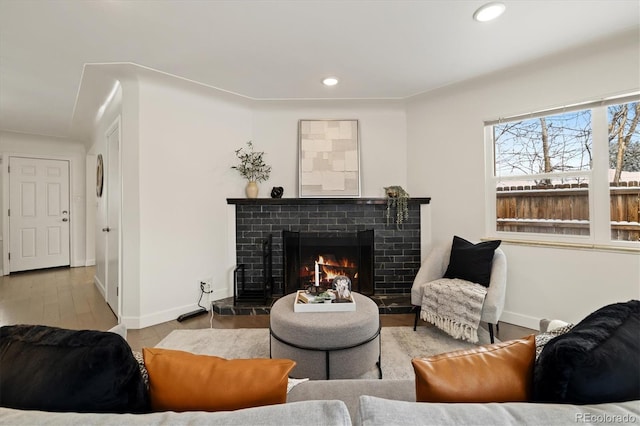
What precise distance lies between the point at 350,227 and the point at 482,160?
5.29ft

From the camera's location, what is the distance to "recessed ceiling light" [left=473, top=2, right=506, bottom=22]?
1.80 metres

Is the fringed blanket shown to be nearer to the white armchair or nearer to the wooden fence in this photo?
the white armchair

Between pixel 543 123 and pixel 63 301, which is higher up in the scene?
pixel 543 123

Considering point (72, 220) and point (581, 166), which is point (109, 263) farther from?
point (581, 166)

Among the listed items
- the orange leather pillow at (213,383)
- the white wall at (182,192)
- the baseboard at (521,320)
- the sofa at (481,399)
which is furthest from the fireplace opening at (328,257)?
the orange leather pillow at (213,383)

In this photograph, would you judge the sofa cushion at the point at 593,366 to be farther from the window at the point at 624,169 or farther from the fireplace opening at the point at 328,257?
Answer: the fireplace opening at the point at 328,257

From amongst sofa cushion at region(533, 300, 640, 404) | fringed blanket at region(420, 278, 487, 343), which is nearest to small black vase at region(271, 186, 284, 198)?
fringed blanket at region(420, 278, 487, 343)

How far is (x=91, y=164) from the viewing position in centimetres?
544

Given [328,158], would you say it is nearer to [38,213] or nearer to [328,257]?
[328,257]

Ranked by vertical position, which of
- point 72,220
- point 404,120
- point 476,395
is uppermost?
point 404,120

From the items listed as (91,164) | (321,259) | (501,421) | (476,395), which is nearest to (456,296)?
(321,259)

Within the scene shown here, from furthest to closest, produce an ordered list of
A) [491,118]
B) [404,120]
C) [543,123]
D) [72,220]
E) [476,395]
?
1. [72,220]
2. [404,120]
3. [491,118]
4. [543,123]
5. [476,395]

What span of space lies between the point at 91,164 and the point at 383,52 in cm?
590

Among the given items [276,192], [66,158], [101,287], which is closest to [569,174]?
[276,192]
